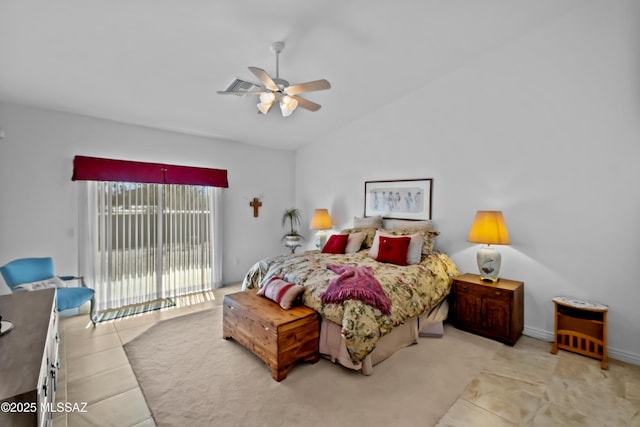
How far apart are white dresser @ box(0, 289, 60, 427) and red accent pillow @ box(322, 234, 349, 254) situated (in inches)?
119

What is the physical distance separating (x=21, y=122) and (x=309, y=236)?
457 cm

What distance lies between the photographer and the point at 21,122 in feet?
11.4

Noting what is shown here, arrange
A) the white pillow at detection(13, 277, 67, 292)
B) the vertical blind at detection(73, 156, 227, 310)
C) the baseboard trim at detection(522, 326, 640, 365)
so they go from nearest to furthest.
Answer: the baseboard trim at detection(522, 326, 640, 365) → the white pillow at detection(13, 277, 67, 292) → the vertical blind at detection(73, 156, 227, 310)

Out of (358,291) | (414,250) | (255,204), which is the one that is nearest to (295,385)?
(358,291)

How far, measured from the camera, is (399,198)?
14.9 feet

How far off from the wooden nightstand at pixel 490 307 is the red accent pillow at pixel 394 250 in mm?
673

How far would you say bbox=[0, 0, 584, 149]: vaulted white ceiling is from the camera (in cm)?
241

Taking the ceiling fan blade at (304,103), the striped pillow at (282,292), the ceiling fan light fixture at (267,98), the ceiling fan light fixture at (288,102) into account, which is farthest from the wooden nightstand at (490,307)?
the ceiling fan light fixture at (267,98)

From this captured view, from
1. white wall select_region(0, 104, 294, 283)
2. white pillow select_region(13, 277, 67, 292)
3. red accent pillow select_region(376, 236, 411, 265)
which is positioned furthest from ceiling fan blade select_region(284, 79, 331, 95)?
white pillow select_region(13, 277, 67, 292)

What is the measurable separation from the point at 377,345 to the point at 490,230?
70.6 inches

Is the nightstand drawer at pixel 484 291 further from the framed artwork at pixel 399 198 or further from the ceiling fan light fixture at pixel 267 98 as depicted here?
the ceiling fan light fixture at pixel 267 98

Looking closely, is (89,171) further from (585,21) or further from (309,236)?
(585,21)

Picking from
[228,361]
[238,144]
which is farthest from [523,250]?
[238,144]

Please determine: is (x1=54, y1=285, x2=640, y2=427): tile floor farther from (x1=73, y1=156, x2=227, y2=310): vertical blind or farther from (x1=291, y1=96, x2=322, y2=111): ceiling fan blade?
(x1=291, y1=96, x2=322, y2=111): ceiling fan blade
